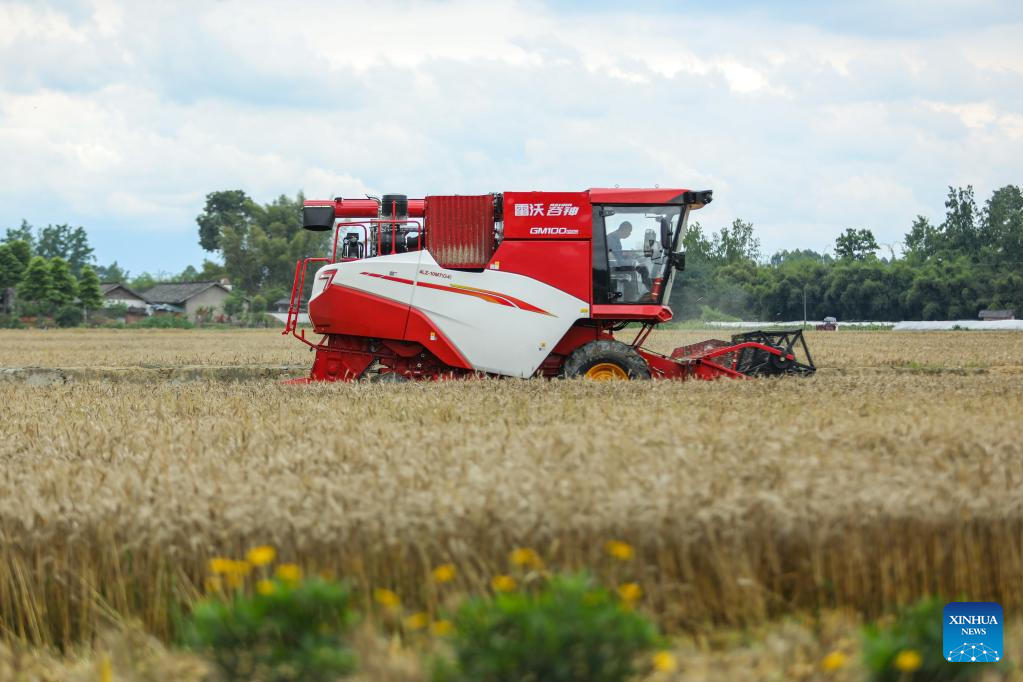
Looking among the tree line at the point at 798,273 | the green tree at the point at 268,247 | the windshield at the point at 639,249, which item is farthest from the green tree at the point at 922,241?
the windshield at the point at 639,249

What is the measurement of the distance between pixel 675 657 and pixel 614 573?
2.32 feet

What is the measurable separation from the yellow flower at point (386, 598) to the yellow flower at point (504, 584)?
15.6 inches

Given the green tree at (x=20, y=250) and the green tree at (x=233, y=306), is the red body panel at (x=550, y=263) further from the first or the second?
the green tree at (x=20, y=250)

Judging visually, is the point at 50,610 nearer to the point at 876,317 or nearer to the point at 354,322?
the point at 354,322

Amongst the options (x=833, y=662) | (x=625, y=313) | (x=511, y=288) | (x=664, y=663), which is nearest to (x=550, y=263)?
(x=511, y=288)

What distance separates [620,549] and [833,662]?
847 mm

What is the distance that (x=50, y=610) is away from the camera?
5.13 m

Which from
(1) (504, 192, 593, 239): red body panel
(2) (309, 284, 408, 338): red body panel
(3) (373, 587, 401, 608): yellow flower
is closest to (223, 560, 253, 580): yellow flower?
(3) (373, 587, 401, 608): yellow flower

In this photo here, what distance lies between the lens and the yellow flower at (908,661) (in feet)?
10.7

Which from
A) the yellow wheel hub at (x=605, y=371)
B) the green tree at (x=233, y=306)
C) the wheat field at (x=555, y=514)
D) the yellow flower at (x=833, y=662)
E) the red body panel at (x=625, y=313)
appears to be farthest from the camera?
the green tree at (x=233, y=306)

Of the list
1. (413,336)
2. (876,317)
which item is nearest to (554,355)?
(413,336)

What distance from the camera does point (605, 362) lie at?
502 inches

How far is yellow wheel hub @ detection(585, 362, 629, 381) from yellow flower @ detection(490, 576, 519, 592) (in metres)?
8.34

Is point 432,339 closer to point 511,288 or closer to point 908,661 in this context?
point 511,288
